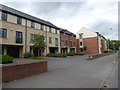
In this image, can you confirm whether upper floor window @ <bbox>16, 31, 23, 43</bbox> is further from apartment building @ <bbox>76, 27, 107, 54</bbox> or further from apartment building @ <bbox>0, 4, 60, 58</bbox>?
apartment building @ <bbox>76, 27, 107, 54</bbox>

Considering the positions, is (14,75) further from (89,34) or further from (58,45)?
(89,34)

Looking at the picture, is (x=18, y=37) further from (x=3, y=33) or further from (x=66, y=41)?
(x=66, y=41)

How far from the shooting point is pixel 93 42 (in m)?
61.5

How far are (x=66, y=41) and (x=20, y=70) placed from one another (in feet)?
133

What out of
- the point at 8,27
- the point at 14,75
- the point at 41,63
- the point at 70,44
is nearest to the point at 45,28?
the point at 8,27

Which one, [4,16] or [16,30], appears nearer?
[4,16]

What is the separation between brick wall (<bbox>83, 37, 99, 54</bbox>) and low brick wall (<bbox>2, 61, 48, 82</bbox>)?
49079mm

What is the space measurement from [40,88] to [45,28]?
3202 centimetres

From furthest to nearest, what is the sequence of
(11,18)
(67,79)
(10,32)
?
(11,18)
(10,32)
(67,79)

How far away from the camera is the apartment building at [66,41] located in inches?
1914

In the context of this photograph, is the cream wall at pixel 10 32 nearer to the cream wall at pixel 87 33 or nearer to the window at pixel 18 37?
the window at pixel 18 37

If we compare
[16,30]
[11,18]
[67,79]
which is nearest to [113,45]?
[16,30]

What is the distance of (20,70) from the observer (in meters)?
10.9

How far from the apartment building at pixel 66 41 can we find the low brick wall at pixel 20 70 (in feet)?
114
